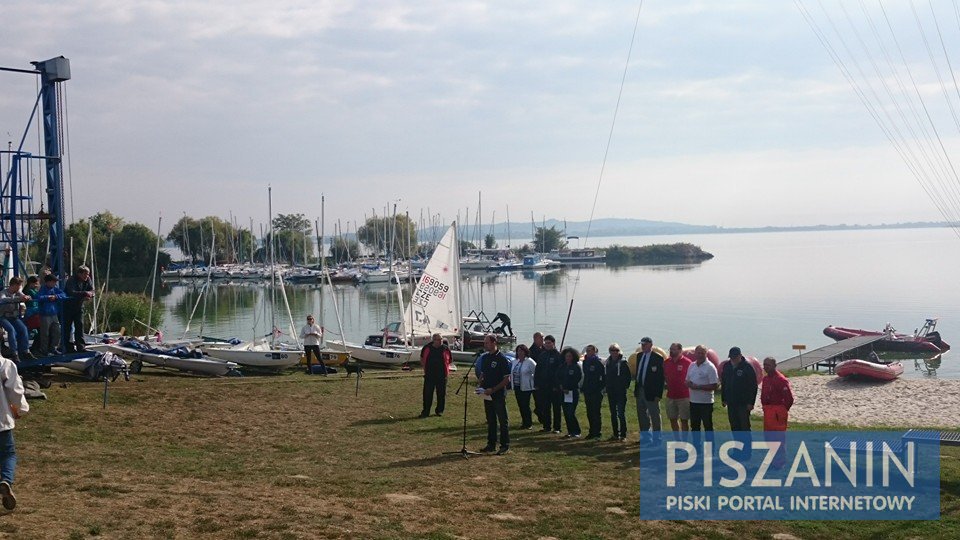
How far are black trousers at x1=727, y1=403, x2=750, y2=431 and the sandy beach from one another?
25.2 ft

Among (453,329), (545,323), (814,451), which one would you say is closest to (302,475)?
(814,451)

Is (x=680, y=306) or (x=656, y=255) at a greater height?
(x=656, y=255)

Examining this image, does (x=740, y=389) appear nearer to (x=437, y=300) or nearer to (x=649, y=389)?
(x=649, y=389)

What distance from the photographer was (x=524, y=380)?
14070mm

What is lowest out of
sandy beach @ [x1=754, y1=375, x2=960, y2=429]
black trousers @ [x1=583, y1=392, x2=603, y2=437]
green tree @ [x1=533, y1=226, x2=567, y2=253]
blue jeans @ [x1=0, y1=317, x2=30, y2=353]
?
sandy beach @ [x1=754, y1=375, x2=960, y2=429]

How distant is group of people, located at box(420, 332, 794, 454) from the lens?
11.6m

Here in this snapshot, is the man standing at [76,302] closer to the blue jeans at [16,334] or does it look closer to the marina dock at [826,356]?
the blue jeans at [16,334]

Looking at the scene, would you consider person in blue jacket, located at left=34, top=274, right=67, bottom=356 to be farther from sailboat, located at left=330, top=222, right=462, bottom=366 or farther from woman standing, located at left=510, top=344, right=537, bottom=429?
sailboat, located at left=330, top=222, right=462, bottom=366

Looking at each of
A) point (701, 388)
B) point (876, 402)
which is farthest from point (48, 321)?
point (876, 402)

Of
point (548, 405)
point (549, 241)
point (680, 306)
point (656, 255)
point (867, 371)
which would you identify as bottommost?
point (867, 371)

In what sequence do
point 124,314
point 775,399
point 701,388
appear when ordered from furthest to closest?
point 124,314
point 701,388
point 775,399

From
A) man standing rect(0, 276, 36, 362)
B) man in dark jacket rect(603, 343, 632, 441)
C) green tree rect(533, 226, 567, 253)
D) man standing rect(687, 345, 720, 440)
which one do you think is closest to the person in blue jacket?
man standing rect(0, 276, 36, 362)

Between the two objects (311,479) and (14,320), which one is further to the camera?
(14,320)

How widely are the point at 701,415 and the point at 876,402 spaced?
A: 13.1 metres
